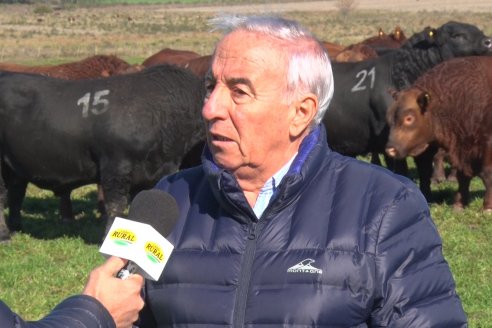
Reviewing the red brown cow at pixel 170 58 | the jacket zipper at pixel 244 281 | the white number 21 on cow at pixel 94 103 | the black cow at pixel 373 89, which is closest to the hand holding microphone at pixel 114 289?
the jacket zipper at pixel 244 281

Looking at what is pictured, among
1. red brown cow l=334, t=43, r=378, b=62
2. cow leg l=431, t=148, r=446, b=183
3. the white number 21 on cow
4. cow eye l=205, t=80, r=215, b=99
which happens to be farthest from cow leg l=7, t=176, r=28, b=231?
cow eye l=205, t=80, r=215, b=99

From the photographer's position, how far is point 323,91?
10.4 ft

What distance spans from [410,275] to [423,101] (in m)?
8.64

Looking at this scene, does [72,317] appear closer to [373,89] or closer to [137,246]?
[137,246]

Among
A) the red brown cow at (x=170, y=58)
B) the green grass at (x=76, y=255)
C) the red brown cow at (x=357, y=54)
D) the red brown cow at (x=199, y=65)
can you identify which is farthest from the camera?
the red brown cow at (x=170, y=58)

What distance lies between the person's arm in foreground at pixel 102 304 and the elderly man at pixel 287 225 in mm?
563

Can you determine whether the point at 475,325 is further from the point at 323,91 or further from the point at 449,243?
the point at 323,91

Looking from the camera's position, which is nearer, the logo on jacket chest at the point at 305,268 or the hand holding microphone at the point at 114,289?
the hand holding microphone at the point at 114,289

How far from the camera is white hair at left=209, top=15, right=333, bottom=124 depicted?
308cm

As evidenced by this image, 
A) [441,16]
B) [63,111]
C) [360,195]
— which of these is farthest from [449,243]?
[441,16]

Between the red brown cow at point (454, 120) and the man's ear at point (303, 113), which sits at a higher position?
the man's ear at point (303, 113)

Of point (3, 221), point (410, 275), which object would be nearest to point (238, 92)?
point (410, 275)

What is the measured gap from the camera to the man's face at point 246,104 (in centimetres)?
307

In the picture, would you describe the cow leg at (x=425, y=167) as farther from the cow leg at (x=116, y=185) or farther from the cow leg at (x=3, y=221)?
the cow leg at (x=3, y=221)
